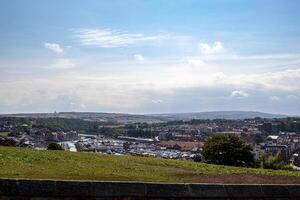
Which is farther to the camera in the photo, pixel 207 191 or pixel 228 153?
pixel 228 153

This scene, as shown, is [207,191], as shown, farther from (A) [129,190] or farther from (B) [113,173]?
(B) [113,173]

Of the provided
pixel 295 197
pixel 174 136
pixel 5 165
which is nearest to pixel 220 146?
pixel 5 165

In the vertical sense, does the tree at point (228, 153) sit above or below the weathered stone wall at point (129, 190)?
below

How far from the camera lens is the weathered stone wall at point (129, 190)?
252 inches

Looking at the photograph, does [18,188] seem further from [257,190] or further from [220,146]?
[220,146]

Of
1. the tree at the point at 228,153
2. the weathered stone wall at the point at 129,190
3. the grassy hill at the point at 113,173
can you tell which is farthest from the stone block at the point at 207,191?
the tree at the point at 228,153

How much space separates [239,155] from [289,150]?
86682mm

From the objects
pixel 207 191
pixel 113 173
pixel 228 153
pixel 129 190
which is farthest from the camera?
pixel 228 153

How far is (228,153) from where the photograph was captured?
36.8m

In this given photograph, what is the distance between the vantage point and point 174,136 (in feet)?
536

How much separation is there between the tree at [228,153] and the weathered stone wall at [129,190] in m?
28.2

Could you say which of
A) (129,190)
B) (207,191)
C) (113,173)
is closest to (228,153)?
(113,173)

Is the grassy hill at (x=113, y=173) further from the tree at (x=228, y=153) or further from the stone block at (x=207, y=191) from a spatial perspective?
the tree at (x=228, y=153)

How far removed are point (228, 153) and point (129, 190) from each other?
101ft
